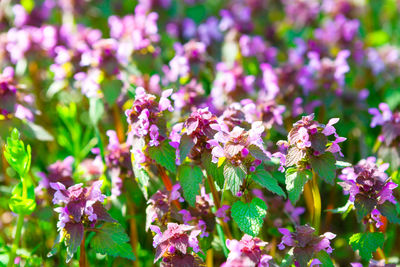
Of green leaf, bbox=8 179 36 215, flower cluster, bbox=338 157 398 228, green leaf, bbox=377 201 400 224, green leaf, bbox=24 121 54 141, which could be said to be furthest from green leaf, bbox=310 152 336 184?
green leaf, bbox=24 121 54 141

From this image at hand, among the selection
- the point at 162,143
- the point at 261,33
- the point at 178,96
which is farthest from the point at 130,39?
the point at 261,33

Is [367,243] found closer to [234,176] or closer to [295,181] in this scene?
[295,181]

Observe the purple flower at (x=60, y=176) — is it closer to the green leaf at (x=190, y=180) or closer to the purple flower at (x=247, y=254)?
the green leaf at (x=190, y=180)

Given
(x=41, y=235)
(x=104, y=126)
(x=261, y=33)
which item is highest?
(x=261, y=33)

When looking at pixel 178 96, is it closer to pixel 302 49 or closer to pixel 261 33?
pixel 302 49

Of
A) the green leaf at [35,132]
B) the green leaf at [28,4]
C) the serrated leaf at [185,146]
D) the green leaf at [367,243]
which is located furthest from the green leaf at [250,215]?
the green leaf at [28,4]

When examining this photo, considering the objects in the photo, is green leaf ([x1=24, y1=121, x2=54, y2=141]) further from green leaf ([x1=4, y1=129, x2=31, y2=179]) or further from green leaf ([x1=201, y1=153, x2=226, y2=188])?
green leaf ([x1=201, y1=153, x2=226, y2=188])

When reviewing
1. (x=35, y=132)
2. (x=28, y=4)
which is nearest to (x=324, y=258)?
(x=35, y=132)
